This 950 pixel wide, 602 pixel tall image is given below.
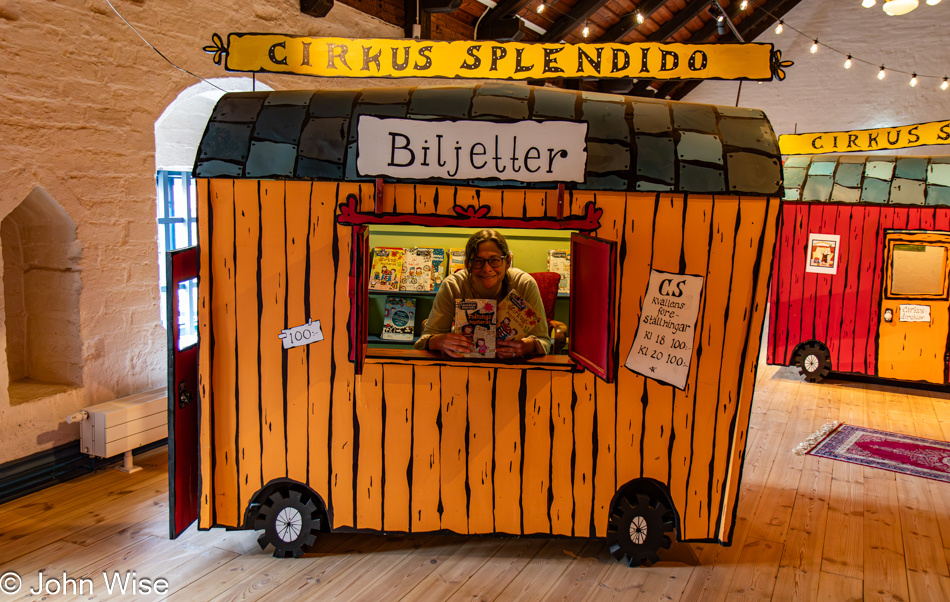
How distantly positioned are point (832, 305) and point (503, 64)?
5669mm

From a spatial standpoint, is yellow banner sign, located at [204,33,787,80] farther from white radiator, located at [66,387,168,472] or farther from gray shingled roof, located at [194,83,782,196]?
white radiator, located at [66,387,168,472]


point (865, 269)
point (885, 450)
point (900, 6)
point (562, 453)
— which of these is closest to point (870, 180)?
point (865, 269)

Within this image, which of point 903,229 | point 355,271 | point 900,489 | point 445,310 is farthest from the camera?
point 903,229

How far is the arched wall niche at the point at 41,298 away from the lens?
13.9 ft

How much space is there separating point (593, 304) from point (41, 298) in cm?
386

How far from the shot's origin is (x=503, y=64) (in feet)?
11.3

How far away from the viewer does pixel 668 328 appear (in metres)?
3.10

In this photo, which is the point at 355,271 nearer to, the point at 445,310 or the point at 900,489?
the point at 445,310

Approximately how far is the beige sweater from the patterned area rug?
3.01m

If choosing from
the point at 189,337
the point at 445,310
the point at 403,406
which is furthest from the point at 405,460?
the point at 189,337

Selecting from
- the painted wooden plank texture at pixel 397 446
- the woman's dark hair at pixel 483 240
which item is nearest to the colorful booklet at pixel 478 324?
the painted wooden plank texture at pixel 397 446

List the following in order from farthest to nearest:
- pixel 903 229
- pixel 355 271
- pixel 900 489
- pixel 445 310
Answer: pixel 903 229
pixel 900 489
pixel 445 310
pixel 355 271

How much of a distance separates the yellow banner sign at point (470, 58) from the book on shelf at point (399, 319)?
8.30 feet

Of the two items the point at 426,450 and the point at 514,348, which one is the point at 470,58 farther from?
the point at 426,450
